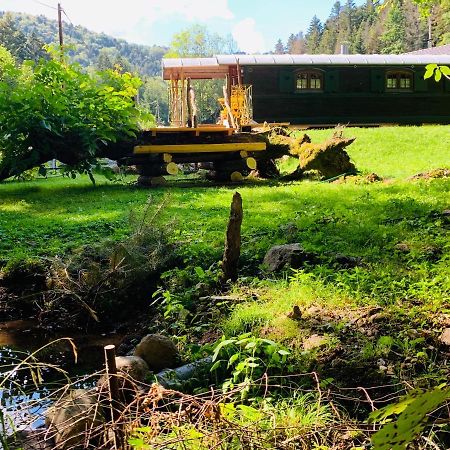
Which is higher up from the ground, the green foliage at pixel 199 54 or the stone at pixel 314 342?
the green foliage at pixel 199 54

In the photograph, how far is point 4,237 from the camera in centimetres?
757

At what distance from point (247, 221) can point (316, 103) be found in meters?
17.2

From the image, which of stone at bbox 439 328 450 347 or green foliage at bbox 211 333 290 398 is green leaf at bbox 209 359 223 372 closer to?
green foliage at bbox 211 333 290 398

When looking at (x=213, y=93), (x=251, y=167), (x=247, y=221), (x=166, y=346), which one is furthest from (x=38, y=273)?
(x=213, y=93)

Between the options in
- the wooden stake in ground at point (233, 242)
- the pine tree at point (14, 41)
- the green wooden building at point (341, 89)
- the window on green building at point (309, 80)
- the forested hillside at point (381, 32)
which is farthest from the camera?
the forested hillside at point (381, 32)

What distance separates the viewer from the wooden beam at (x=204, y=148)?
1296cm

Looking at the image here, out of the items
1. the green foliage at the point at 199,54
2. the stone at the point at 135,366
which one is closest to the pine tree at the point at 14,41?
the green foliage at the point at 199,54

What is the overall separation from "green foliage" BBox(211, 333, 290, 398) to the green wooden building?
769 inches

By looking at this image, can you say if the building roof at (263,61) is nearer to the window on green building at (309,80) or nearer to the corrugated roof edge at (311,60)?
the corrugated roof edge at (311,60)

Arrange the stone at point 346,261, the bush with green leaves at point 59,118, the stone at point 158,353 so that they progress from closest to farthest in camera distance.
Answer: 1. the stone at point 158,353
2. the stone at point 346,261
3. the bush with green leaves at point 59,118

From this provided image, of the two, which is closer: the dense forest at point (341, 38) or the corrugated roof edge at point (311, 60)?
the corrugated roof edge at point (311, 60)

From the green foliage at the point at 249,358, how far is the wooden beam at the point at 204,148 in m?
9.44

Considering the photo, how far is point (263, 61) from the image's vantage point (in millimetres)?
22922

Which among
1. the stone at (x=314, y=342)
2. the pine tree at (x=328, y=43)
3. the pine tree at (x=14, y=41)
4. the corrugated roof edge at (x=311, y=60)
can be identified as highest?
the pine tree at (x=328, y=43)
